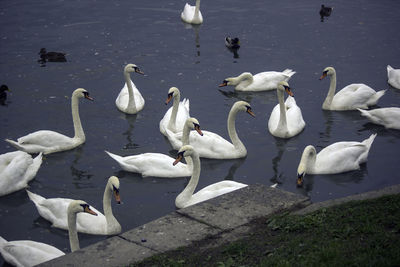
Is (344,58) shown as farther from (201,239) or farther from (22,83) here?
(201,239)

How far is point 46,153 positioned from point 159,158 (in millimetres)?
2688

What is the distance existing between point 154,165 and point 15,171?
2510mm

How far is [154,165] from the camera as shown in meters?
11.9

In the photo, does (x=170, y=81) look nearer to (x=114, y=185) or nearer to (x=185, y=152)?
(x=185, y=152)

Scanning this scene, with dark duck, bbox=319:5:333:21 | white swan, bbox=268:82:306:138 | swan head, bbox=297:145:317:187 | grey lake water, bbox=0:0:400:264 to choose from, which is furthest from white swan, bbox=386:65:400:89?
dark duck, bbox=319:5:333:21

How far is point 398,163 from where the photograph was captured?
12656mm

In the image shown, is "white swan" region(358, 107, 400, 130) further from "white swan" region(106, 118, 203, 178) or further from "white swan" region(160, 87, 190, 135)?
"white swan" region(106, 118, 203, 178)

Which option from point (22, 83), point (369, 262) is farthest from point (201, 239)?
point (22, 83)

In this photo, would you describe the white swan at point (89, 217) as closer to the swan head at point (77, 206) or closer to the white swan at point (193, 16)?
the swan head at point (77, 206)

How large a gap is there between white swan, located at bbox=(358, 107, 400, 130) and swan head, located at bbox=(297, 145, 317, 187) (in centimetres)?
324

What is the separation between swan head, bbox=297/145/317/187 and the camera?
11.6 meters

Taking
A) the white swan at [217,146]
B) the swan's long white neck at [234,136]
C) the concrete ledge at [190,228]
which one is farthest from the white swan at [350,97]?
the concrete ledge at [190,228]

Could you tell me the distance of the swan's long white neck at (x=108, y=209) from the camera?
9852 mm

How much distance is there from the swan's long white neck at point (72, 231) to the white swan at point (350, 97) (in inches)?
336
